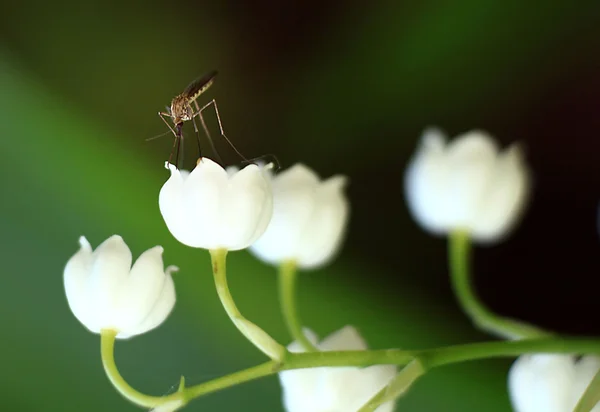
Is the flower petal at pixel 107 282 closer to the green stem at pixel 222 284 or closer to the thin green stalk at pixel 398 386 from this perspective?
the green stem at pixel 222 284

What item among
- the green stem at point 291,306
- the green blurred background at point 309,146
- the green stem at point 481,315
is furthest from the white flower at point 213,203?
the green blurred background at point 309,146

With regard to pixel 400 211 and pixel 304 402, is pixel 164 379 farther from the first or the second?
pixel 400 211

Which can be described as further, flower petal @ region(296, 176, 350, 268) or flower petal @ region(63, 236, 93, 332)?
flower petal @ region(296, 176, 350, 268)

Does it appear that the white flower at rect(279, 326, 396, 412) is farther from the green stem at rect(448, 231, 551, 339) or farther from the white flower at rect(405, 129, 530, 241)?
the white flower at rect(405, 129, 530, 241)

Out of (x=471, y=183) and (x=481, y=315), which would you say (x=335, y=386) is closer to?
(x=481, y=315)

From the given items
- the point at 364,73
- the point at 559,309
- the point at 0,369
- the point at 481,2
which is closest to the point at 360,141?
the point at 364,73

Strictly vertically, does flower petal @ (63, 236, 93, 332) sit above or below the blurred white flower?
above

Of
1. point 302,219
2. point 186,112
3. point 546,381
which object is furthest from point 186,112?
point 546,381

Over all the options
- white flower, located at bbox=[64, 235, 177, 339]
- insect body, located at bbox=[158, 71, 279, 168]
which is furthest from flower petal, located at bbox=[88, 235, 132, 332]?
insect body, located at bbox=[158, 71, 279, 168]
